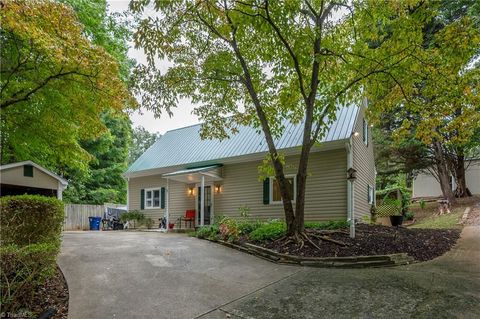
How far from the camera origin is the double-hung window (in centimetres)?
1558

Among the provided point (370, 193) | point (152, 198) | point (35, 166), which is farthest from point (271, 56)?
point (152, 198)

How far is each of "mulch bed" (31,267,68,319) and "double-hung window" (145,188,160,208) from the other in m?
10.8

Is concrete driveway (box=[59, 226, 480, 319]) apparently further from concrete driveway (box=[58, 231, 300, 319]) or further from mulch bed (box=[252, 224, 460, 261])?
mulch bed (box=[252, 224, 460, 261])

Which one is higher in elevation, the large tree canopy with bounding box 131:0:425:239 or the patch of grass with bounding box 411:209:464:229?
the large tree canopy with bounding box 131:0:425:239

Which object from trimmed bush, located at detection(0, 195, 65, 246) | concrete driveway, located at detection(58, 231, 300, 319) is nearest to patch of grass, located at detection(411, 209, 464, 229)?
concrete driveway, located at detection(58, 231, 300, 319)

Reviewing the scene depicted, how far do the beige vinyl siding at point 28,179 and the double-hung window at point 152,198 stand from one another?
20.7ft

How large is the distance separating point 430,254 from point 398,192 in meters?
9.36

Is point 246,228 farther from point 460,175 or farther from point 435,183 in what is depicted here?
point 435,183

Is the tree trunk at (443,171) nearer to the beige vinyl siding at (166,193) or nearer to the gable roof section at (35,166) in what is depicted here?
the beige vinyl siding at (166,193)

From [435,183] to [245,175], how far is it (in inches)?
694

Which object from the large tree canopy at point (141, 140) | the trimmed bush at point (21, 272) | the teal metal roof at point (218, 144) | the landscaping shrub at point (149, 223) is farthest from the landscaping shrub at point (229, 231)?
the large tree canopy at point (141, 140)


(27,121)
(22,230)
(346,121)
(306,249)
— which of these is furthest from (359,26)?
(27,121)

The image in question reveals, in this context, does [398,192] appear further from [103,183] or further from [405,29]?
[103,183]

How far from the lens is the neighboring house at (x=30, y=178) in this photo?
8414 millimetres
